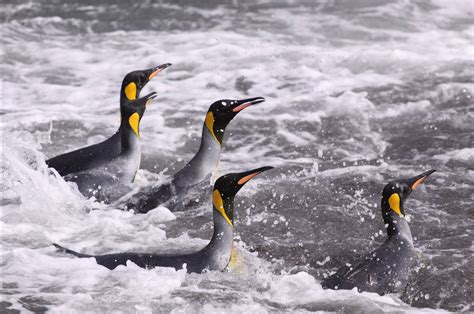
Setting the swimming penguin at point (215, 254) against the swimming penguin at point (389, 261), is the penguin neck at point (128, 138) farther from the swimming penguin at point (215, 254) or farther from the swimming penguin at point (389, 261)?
the swimming penguin at point (389, 261)

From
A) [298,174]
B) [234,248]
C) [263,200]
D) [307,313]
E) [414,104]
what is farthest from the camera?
[414,104]

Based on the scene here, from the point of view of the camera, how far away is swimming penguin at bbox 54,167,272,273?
498cm

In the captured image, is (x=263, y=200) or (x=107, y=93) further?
(x=107, y=93)

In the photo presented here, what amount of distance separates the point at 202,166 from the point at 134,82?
3.59ft

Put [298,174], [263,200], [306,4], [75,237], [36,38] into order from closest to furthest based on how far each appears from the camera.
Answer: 1. [75,237]
2. [263,200]
3. [298,174]
4. [36,38]
5. [306,4]

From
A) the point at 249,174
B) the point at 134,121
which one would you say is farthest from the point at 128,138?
the point at 249,174

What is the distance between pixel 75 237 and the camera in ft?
19.5

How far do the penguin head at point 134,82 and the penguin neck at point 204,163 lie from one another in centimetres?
92

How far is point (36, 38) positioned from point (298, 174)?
6.07 meters

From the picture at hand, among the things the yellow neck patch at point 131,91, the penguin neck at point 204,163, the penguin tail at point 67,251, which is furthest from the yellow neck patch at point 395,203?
the yellow neck patch at point 131,91

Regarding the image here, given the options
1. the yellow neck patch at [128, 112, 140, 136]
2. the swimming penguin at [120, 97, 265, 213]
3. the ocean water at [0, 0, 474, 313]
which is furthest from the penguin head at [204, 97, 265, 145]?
the yellow neck patch at [128, 112, 140, 136]

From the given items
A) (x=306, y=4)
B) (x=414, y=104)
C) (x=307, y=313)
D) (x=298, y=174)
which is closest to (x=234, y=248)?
(x=307, y=313)

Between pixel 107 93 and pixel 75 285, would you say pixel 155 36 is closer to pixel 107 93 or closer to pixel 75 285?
pixel 107 93

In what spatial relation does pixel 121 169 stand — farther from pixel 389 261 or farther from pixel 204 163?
pixel 389 261
